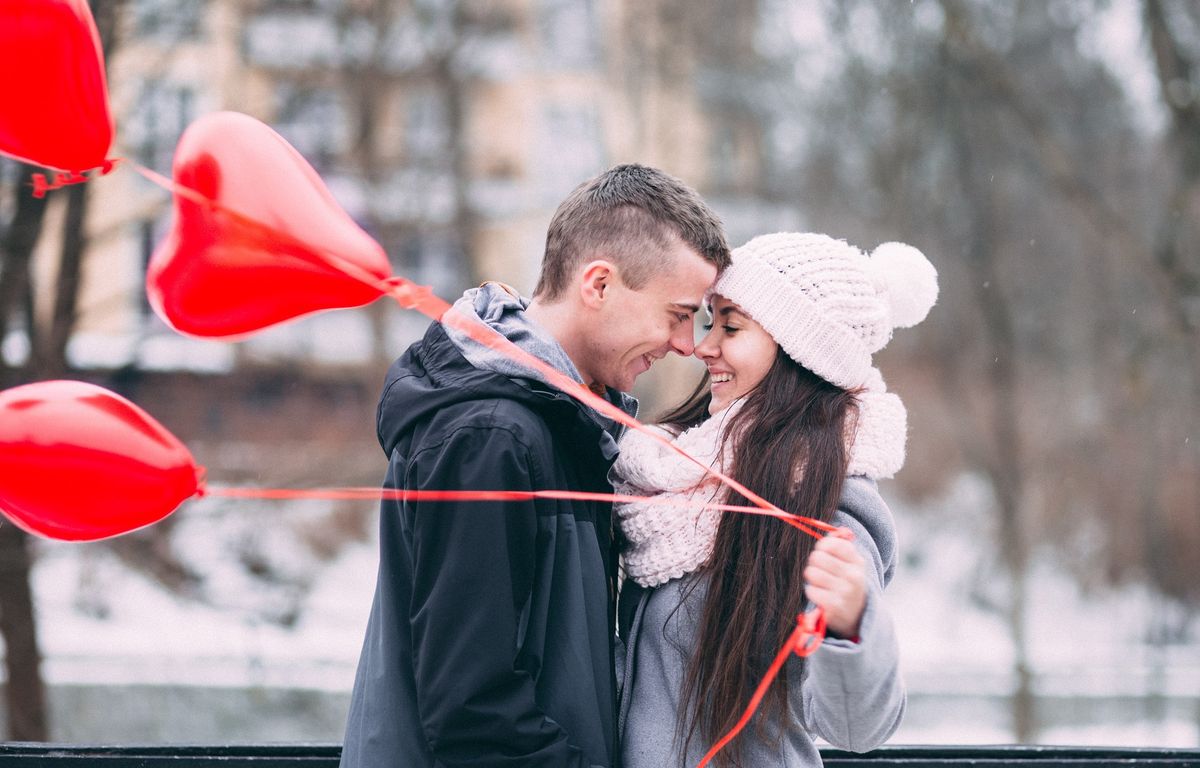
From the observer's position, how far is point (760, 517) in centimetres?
188

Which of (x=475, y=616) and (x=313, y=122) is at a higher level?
(x=313, y=122)

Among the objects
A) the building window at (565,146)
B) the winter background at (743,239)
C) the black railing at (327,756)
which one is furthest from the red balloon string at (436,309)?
the building window at (565,146)

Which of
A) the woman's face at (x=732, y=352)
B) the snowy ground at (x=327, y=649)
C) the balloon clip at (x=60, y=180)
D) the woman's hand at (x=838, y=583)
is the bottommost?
the snowy ground at (x=327, y=649)

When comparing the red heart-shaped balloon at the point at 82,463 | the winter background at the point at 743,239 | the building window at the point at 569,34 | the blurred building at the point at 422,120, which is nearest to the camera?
the red heart-shaped balloon at the point at 82,463

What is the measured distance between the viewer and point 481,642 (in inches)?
63.2

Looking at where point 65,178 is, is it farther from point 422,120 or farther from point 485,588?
point 422,120

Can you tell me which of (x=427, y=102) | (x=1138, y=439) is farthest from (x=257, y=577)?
(x=1138, y=439)

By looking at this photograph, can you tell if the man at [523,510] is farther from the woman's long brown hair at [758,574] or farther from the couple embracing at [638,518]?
the woman's long brown hair at [758,574]

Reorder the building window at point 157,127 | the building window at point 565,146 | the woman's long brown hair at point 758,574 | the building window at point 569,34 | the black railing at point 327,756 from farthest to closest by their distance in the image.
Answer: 1. the building window at point 565,146
2. the building window at point 569,34
3. the building window at point 157,127
4. the black railing at point 327,756
5. the woman's long brown hair at point 758,574

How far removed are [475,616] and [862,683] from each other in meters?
0.60

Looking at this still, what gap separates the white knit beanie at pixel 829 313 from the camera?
194 centimetres

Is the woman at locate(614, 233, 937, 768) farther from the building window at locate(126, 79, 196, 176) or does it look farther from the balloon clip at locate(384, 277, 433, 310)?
the building window at locate(126, 79, 196, 176)

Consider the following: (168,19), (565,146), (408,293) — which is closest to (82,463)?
(408,293)

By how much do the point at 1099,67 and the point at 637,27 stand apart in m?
4.34
